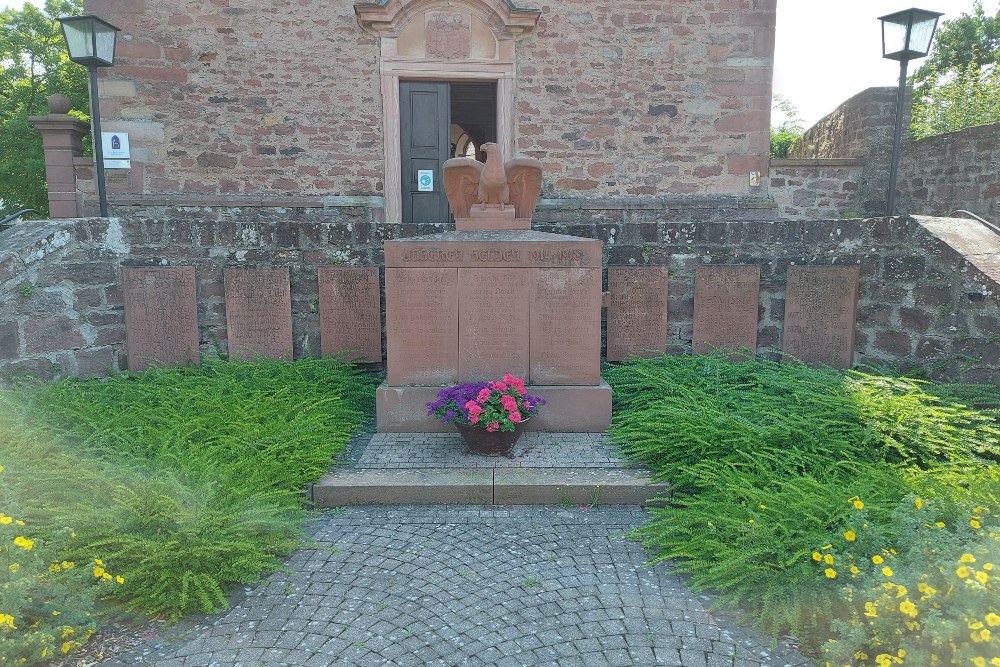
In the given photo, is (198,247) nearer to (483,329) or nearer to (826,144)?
(483,329)

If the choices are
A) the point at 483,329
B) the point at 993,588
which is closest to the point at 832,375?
the point at 483,329

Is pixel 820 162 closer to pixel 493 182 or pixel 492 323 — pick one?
pixel 493 182

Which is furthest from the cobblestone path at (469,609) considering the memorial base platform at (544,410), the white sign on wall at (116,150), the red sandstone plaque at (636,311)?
the white sign on wall at (116,150)

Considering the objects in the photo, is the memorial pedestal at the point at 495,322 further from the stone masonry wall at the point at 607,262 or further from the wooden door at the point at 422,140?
the wooden door at the point at 422,140

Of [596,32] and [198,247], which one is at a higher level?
[596,32]

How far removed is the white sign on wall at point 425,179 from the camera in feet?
30.9

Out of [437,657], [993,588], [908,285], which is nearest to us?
[993,588]

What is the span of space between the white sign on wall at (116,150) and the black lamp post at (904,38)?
913cm

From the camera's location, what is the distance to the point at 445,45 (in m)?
9.03

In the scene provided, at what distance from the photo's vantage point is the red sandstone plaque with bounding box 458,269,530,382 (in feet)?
16.3

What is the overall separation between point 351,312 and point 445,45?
476 cm

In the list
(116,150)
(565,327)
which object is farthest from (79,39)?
(565,327)

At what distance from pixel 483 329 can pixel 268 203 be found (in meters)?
5.19

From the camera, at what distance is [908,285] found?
17.9ft
